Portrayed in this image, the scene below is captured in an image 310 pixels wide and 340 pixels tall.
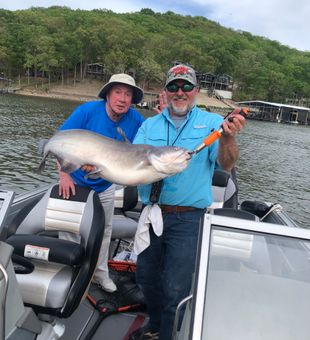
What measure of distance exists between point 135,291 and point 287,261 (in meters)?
2.43

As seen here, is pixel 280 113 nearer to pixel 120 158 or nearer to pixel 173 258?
pixel 173 258

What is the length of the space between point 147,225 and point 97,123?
56.1 inches

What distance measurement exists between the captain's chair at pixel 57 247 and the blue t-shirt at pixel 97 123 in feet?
0.92

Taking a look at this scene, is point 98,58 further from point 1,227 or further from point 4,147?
point 1,227

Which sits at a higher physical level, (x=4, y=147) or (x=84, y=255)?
(x=84, y=255)

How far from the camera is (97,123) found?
3951mm

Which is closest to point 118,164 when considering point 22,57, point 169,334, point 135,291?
point 169,334

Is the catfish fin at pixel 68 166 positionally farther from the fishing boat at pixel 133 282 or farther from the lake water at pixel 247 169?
the lake water at pixel 247 169

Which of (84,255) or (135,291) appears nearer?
(84,255)

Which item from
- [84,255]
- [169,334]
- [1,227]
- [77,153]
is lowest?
[169,334]

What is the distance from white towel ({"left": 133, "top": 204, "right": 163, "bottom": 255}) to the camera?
9.68 feet

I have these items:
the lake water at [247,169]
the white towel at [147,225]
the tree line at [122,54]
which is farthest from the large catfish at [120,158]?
the tree line at [122,54]

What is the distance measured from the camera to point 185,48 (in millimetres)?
95812

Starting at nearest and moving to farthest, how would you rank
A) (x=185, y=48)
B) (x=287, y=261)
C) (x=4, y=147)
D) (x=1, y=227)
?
1. (x=287, y=261)
2. (x=1, y=227)
3. (x=4, y=147)
4. (x=185, y=48)
